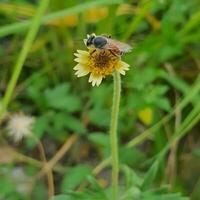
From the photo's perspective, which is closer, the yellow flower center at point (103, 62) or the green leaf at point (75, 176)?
the yellow flower center at point (103, 62)

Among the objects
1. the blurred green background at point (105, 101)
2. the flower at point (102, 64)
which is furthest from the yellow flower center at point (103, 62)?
the blurred green background at point (105, 101)

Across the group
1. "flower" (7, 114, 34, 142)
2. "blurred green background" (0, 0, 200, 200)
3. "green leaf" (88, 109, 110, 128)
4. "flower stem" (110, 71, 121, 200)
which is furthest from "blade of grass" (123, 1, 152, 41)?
"flower stem" (110, 71, 121, 200)

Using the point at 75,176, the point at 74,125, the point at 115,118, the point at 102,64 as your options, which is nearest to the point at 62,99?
the point at 74,125

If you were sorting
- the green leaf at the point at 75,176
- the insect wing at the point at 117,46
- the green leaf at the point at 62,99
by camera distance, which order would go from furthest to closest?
the green leaf at the point at 62,99 < the green leaf at the point at 75,176 < the insect wing at the point at 117,46

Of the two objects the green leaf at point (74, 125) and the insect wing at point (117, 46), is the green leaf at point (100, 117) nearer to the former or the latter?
the green leaf at point (74, 125)

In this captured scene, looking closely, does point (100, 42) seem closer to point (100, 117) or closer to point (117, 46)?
point (117, 46)

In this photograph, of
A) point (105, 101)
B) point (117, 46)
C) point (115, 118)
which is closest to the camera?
point (117, 46)

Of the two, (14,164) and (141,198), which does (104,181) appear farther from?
(141,198)
